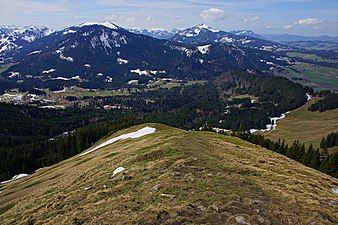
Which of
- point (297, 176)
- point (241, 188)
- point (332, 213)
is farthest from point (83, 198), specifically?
point (297, 176)

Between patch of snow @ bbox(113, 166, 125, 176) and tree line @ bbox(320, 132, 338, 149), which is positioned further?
tree line @ bbox(320, 132, 338, 149)

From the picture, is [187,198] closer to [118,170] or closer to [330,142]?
[118,170]

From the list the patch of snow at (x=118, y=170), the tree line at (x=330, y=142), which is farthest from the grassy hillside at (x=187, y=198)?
the tree line at (x=330, y=142)

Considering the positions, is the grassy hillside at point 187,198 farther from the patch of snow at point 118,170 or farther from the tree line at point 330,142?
the tree line at point 330,142

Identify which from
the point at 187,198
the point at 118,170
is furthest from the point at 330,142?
the point at 187,198

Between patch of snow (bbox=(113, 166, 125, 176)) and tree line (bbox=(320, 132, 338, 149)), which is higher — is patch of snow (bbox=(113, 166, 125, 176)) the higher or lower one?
the higher one

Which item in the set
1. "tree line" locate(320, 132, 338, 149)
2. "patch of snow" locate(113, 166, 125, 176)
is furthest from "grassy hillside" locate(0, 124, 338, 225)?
"tree line" locate(320, 132, 338, 149)

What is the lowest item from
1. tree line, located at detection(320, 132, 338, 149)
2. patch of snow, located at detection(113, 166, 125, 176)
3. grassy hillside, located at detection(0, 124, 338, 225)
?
tree line, located at detection(320, 132, 338, 149)

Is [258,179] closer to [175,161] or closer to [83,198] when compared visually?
[175,161]

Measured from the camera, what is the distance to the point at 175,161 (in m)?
44.4

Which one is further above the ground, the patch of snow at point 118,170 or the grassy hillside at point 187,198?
the grassy hillside at point 187,198

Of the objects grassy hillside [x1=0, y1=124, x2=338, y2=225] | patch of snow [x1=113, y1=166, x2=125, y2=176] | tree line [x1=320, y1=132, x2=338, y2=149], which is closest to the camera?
grassy hillside [x1=0, y1=124, x2=338, y2=225]

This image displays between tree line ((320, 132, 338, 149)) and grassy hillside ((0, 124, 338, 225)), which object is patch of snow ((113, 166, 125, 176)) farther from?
tree line ((320, 132, 338, 149))

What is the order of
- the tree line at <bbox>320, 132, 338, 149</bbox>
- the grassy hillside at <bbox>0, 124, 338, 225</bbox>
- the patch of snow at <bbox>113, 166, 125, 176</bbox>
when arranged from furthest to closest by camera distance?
the tree line at <bbox>320, 132, 338, 149</bbox> < the patch of snow at <bbox>113, 166, 125, 176</bbox> < the grassy hillside at <bbox>0, 124, 338, 225</bbox>
